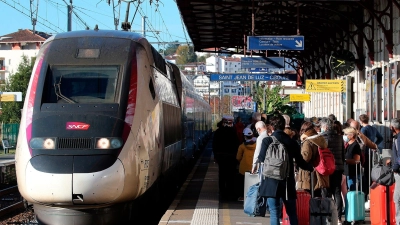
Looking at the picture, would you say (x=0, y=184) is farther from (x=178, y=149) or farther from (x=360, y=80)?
(x=360, y=80)

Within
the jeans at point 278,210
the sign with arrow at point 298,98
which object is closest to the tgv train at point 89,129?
the jeans at point 278,210

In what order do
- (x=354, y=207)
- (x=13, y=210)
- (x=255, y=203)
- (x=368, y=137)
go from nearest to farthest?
(x=255, y=203) → (x=354, y=207) → (x=368, y=137) → (x=13, y=210)

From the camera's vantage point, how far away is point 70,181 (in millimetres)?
10273

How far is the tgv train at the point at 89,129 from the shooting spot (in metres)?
10.4

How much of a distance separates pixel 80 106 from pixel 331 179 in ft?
13.3

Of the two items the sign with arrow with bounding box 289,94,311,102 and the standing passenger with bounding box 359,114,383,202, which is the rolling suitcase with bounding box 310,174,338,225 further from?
the sign with arrow with bounding box 289,94,311,102

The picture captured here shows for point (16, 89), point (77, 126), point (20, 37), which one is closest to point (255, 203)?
point (77, 126)

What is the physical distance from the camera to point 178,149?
18.1 metres

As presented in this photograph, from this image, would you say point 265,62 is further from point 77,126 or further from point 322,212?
point 322,212

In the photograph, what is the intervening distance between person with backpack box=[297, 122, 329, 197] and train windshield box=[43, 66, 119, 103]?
9.87 ft

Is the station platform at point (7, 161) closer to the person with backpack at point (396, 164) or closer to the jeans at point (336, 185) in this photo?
the jeans at point (336, 185)

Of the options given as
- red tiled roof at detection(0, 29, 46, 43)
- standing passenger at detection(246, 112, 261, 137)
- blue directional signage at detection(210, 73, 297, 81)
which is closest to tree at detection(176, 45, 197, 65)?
red tiled roof at detection(0, 29, 46, 43)

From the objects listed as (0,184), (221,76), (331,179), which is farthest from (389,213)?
(221,76)

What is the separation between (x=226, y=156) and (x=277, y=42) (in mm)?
7682
